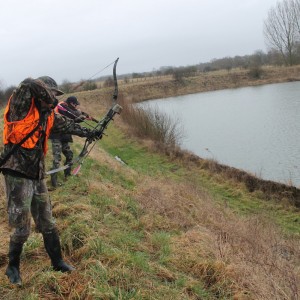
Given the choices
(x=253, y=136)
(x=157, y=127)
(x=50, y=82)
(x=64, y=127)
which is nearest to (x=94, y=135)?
(x=64, y=127)

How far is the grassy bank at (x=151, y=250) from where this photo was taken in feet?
12.6

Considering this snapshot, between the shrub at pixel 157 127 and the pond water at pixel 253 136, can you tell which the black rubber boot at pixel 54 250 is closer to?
the pond water at pixel 253 136

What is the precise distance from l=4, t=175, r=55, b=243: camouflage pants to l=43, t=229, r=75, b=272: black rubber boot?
0.39 ft

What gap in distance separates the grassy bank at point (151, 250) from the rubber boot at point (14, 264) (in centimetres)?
9

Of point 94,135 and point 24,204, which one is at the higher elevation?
point 94,135

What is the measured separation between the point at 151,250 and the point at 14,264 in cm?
197

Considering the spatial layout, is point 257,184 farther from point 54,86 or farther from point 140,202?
point 54,86

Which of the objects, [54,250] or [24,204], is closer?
[24,204]

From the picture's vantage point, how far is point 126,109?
25547mm

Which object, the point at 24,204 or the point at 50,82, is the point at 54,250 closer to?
the point at 24,204

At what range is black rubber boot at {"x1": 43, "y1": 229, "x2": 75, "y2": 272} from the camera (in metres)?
3.79

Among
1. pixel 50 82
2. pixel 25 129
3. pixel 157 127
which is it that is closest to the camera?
pixel 25 129

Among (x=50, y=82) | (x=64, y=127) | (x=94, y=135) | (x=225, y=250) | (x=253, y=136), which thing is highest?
(x=50, y=82)

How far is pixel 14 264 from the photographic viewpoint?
Answer: 3.77 meters
